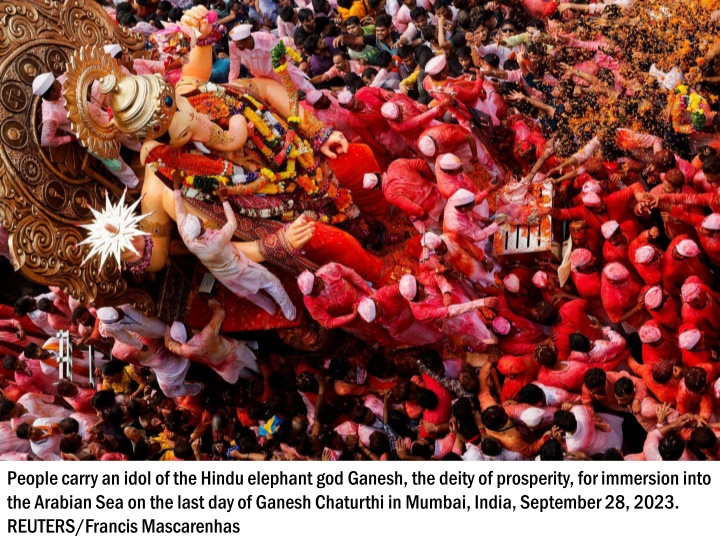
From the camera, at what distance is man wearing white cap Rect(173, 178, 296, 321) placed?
5688 mm

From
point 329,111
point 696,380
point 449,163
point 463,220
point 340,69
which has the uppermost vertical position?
point 340,69

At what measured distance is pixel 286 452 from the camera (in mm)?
6262

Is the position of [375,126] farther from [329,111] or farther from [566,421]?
[566,421]

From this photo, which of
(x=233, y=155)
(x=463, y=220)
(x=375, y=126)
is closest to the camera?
(x=463, y=220)

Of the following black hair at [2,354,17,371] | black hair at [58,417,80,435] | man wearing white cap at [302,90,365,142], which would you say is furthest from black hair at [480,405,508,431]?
black hair at [2,354,17,371]

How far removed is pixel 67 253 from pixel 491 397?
2588 mm

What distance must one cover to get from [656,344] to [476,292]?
1.19 metres

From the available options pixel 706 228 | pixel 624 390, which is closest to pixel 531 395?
pixel 624 390

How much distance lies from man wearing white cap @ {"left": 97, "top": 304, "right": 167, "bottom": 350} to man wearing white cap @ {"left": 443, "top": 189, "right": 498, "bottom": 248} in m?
1.95

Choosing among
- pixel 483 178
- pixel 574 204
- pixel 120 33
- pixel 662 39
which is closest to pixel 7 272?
pixel 120 33

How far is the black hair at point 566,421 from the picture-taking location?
16.9 ft

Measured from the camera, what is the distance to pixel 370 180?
6199mm

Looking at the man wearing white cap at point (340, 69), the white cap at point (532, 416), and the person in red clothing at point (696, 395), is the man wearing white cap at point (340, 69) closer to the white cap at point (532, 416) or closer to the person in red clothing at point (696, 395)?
the white cap at point (532, 416)

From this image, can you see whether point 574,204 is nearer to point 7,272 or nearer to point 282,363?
point 282,363
